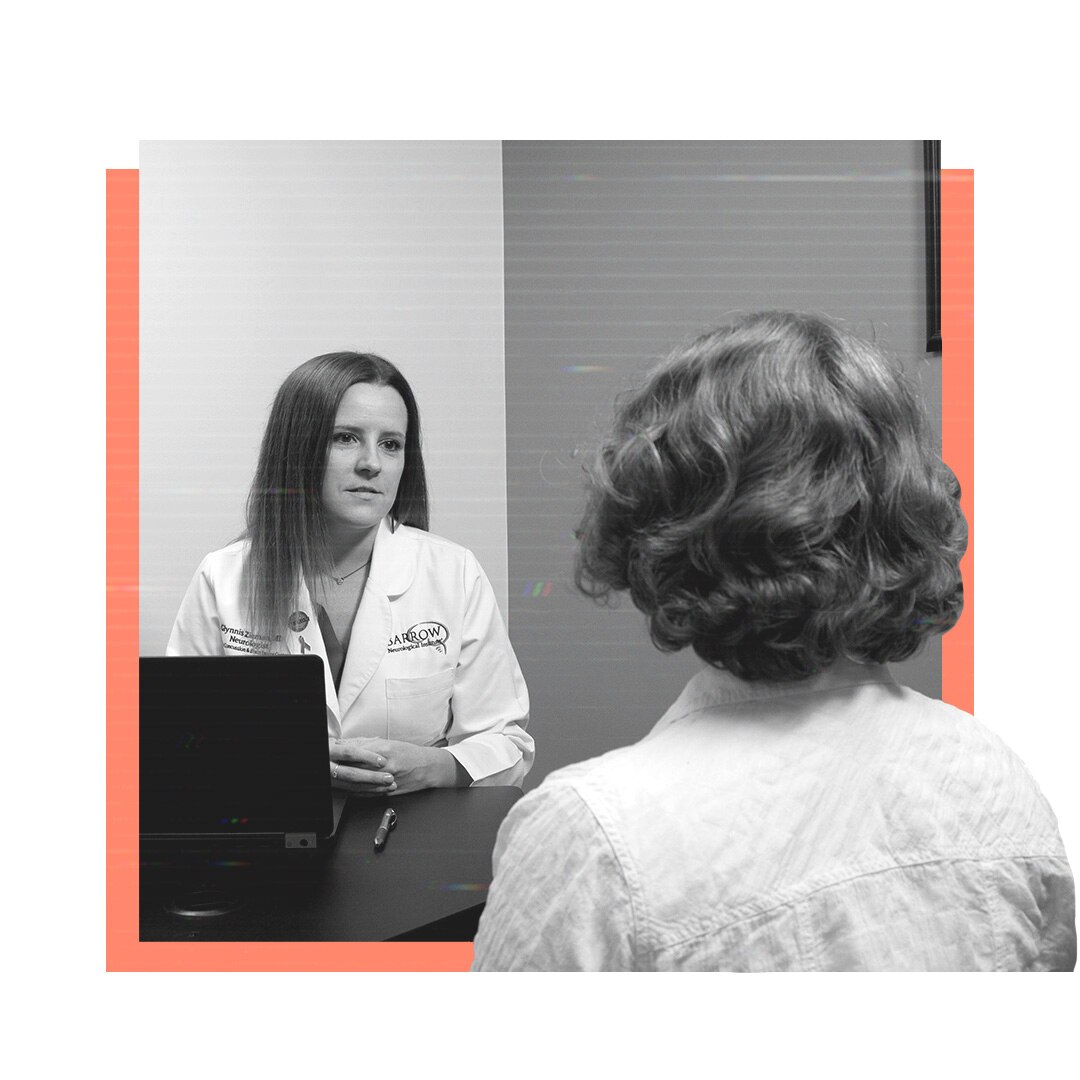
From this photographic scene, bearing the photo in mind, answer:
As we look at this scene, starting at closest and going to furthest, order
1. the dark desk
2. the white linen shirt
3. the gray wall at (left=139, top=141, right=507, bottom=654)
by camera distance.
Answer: the white linen shirt
the dark desk
the gray wall at (left=139, top=141, right=507, bottom=654)

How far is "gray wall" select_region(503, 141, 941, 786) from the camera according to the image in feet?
5.63

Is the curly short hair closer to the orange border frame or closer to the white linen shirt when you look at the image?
the white linen shirt

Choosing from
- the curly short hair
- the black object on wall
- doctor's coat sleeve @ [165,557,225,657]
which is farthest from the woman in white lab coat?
the black object on wall

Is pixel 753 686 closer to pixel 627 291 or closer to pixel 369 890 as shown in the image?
pixel 369 890

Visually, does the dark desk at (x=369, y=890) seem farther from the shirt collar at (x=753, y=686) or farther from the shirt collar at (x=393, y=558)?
the shirt collar at (x=753, y=686)

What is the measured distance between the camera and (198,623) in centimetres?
176

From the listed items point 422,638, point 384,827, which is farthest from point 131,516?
point 384,827

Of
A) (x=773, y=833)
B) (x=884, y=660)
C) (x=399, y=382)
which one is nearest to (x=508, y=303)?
(x=399, y=382)

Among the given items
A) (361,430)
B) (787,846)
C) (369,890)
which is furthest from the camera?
(361,430)

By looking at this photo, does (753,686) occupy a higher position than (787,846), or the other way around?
(753,686)

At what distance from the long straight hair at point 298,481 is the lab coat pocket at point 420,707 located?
0.24 meters

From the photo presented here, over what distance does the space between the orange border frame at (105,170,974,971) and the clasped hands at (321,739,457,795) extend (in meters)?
0.32

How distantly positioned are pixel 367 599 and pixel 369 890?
51cm
